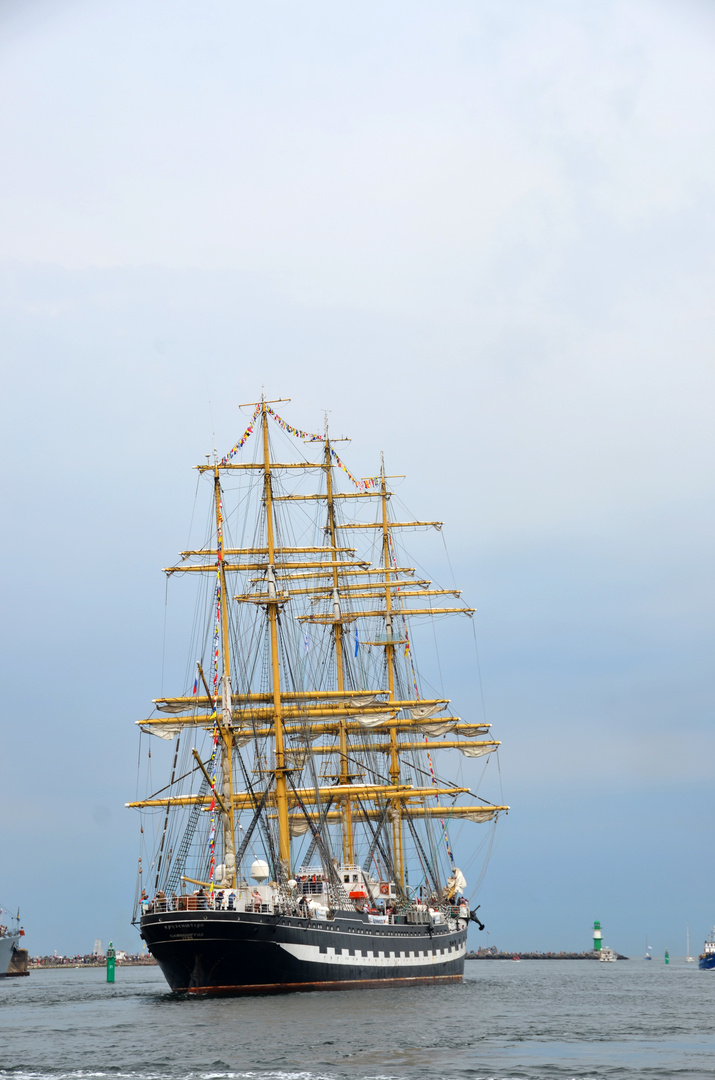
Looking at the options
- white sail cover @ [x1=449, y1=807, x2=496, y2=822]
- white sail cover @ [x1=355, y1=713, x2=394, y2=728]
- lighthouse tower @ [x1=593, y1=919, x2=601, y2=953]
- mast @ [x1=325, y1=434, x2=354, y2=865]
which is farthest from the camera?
lighthouse tower @ [x1=593, y1=919, x2=601, y2=953]

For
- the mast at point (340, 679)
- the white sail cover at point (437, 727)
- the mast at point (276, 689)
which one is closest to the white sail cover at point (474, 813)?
the white sail cover at point (437, 727)

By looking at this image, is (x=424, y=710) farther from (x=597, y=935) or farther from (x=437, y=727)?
(x=597, y=935)

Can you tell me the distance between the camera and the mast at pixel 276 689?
76.9m

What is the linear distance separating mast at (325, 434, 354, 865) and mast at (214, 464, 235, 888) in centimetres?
1467

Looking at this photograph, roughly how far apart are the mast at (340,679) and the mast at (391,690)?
436 cm

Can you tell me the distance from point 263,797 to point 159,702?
30.1ft

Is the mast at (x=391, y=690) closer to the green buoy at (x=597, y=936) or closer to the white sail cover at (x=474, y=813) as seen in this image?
the white sail cover at (x=474, y=813)

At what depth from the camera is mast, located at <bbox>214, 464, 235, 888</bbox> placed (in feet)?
234

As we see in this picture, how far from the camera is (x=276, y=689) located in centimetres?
7938

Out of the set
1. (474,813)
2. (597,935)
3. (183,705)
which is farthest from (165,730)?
(597,935)

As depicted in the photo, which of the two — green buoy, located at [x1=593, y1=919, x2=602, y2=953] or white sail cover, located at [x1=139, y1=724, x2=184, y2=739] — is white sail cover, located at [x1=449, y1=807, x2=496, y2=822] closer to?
white sail cover, located at [x1=139, y1=724, x2=184, y2=739]

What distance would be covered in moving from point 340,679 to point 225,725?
22489 millimetres

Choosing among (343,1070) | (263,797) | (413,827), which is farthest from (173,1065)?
(413,827)

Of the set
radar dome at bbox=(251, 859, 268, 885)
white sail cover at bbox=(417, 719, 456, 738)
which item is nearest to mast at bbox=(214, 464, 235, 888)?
radar dome at bbox=(251, 859, 268, 885)
